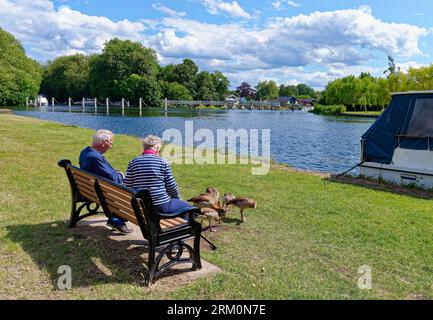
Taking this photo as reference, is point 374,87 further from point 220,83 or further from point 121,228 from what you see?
point 121,228

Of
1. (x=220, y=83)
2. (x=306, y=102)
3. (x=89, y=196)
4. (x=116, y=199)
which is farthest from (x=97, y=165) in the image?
(x=306, y=102)

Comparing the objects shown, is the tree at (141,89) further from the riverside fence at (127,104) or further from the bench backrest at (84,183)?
the bench backrest at (84,183)

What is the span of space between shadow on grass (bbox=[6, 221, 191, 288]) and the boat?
30.3 feet

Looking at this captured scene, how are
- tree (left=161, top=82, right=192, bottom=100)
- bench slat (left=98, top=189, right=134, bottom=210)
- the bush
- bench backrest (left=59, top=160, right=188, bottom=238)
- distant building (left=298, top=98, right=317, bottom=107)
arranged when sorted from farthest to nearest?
distant building (left=298, top=98, right=317, bottom=107) < tree (left=161, top=82, right=192, bottom=100) < the bush < bench slat (left=98, top=189, right=134, bottom=210) < bench backrest (left=59, top=160, right=188, bottom=238)

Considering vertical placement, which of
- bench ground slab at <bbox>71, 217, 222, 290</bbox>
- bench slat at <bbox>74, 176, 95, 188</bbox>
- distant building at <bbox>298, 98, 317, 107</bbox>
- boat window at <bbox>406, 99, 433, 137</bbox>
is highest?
distant building at <bbox>298, 98, 317, 107</bbox>

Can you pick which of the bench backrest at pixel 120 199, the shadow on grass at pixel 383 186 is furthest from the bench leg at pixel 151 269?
the shadow on grass at pixel 383 186

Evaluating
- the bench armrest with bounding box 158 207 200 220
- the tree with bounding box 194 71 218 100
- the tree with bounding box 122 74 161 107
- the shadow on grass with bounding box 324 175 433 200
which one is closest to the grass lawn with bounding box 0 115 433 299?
the shadow on grass with bounding box 324 175 433 200

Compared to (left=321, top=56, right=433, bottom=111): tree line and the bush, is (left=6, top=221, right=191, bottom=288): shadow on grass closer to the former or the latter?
(left=321, top=56, right=433, bottom=111): tree line

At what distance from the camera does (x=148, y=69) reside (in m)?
115

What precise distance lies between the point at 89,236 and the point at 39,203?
2478 millimetres

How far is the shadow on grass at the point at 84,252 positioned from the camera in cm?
497

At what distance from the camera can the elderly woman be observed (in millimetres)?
5207

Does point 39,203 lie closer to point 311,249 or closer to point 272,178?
point 311,249
